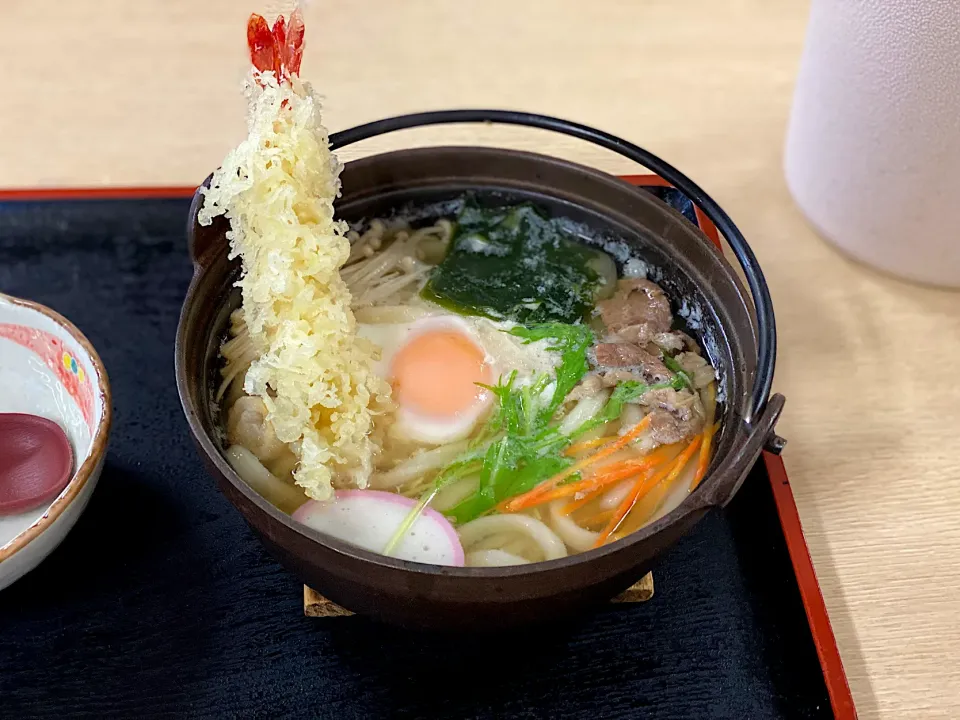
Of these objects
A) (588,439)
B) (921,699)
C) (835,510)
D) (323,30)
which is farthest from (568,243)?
(323,30)

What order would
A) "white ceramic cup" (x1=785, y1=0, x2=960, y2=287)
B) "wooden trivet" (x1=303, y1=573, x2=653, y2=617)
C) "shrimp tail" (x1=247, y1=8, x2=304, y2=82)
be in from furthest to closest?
1. "white ceramic cup" (x1=785, y1=0, x2=960, y2=287)
2. "wooden trivet" (x1=303, y1=573, x2=653, y2=617)
3. "shrimp tail" (x1=247, y1=8, x2=304, y2=82)

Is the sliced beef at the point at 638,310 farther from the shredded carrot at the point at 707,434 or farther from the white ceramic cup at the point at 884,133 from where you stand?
the white ceramic cup at the point at 884,133

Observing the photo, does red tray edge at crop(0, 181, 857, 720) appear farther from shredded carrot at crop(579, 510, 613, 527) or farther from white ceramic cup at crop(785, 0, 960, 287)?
white ceramic cup at crop(785, 0, 960, 287)

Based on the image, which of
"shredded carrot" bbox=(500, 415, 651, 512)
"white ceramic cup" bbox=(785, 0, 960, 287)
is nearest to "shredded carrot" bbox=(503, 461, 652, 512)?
"shredded carrot" bbox=(500, 415, 651, 512)

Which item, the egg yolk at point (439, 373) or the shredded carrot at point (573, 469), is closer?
the shredded carrot at point (573, 469)

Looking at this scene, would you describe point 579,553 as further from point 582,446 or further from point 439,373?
point 439,373

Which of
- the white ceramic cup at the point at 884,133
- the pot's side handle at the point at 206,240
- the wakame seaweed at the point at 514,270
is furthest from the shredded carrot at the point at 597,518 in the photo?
the white ceramic cup at the point at 884,133

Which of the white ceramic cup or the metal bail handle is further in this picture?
the white ceramic cup
